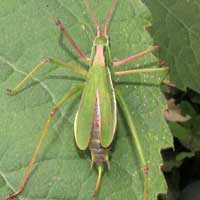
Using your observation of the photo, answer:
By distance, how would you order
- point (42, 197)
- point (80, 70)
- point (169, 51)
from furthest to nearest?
point (169, 51)
point (80, 70)
point (42, 197)

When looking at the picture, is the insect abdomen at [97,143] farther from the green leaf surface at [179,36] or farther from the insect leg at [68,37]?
the green leaf surface at [179,36]

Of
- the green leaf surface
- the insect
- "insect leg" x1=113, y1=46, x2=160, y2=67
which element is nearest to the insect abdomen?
the insect

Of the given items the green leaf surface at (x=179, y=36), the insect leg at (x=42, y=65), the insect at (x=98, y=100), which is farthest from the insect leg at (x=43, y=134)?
the green leaf surface at (x=179, y=36)

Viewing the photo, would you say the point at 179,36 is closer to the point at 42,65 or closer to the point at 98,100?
the point at 98,100

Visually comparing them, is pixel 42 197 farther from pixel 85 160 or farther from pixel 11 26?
pixel 11 26

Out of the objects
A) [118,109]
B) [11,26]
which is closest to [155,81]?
[118,109]

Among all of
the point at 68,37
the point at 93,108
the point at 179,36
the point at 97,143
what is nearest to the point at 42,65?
the point at 68,37
